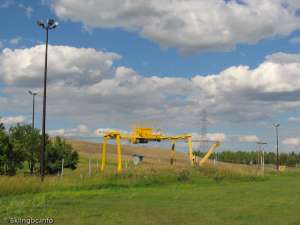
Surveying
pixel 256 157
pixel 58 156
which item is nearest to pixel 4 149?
pixel 58 156

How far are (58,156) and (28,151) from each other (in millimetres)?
8808

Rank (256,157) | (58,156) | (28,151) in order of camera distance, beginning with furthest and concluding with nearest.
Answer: (256,157), (58,156), (28,151)


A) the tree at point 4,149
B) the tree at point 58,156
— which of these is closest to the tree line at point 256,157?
the tree at point 58,156

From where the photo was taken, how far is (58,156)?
A: 4997 cm

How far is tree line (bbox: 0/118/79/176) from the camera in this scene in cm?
3862

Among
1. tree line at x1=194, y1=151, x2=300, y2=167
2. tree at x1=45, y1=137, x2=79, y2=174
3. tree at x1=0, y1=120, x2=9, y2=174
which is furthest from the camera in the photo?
tree line at x1=194, y1=151, x2=300, y2=167

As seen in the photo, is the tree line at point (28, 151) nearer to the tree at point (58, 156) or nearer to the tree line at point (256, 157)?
the tree at point (58, 156)

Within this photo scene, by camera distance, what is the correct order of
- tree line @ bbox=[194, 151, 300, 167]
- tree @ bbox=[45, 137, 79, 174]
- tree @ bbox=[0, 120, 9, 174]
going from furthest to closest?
1. tree line @ bbox=[194, 151, 300, 167]
2. tree @ bbox=[45, 137, 79, 174]
3. tree @ bbox=[0, 120, 9, 174]

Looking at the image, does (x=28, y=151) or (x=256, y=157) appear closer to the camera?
(x=28, y=151)

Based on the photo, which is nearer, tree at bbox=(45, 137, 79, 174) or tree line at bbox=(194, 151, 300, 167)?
tree at bbox=(45, 137, 79, 174)

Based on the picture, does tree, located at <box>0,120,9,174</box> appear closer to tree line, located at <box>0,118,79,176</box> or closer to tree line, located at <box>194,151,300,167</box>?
tree line, located at <box>0,118,79,176</box>

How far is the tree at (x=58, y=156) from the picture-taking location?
49.0 metres

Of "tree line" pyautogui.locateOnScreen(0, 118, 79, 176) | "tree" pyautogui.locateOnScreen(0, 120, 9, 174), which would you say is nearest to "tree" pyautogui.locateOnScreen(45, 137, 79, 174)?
"tree line" pyautogui.locateOnScreen(0, 118, 79, 176)

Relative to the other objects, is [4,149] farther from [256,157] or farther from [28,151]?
[256,157]
